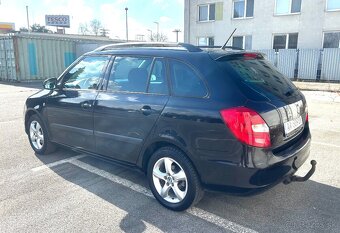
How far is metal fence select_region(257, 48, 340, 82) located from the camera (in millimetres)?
15844

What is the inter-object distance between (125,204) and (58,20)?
175 feet

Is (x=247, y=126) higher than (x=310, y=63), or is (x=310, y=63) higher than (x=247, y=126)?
(x=310, y=63)

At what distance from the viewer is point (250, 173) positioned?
2.67 meters

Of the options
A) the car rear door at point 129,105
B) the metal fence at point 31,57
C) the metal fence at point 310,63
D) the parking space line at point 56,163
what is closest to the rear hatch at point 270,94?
the car rear door at point 129,105

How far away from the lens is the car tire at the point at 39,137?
4801mm

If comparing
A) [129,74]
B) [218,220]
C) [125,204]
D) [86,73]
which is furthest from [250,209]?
[86,73]

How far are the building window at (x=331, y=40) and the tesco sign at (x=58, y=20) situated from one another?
145ft

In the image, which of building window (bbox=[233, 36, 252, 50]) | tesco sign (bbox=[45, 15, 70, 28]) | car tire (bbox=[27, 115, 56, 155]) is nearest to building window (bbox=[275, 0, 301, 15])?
building window (bbox=[233, 36, 252, 50])

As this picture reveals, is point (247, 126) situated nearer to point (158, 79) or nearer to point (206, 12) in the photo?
point (158, 79)

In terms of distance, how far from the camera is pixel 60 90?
4.42 metres

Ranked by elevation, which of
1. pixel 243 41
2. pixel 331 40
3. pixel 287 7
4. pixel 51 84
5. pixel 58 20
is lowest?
pixel 51 84

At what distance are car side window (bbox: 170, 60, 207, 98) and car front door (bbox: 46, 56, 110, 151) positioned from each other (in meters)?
1.16

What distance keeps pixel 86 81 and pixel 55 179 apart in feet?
4.60

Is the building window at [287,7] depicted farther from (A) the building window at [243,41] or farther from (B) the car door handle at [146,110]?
(B) the car door handle at [146,110]
